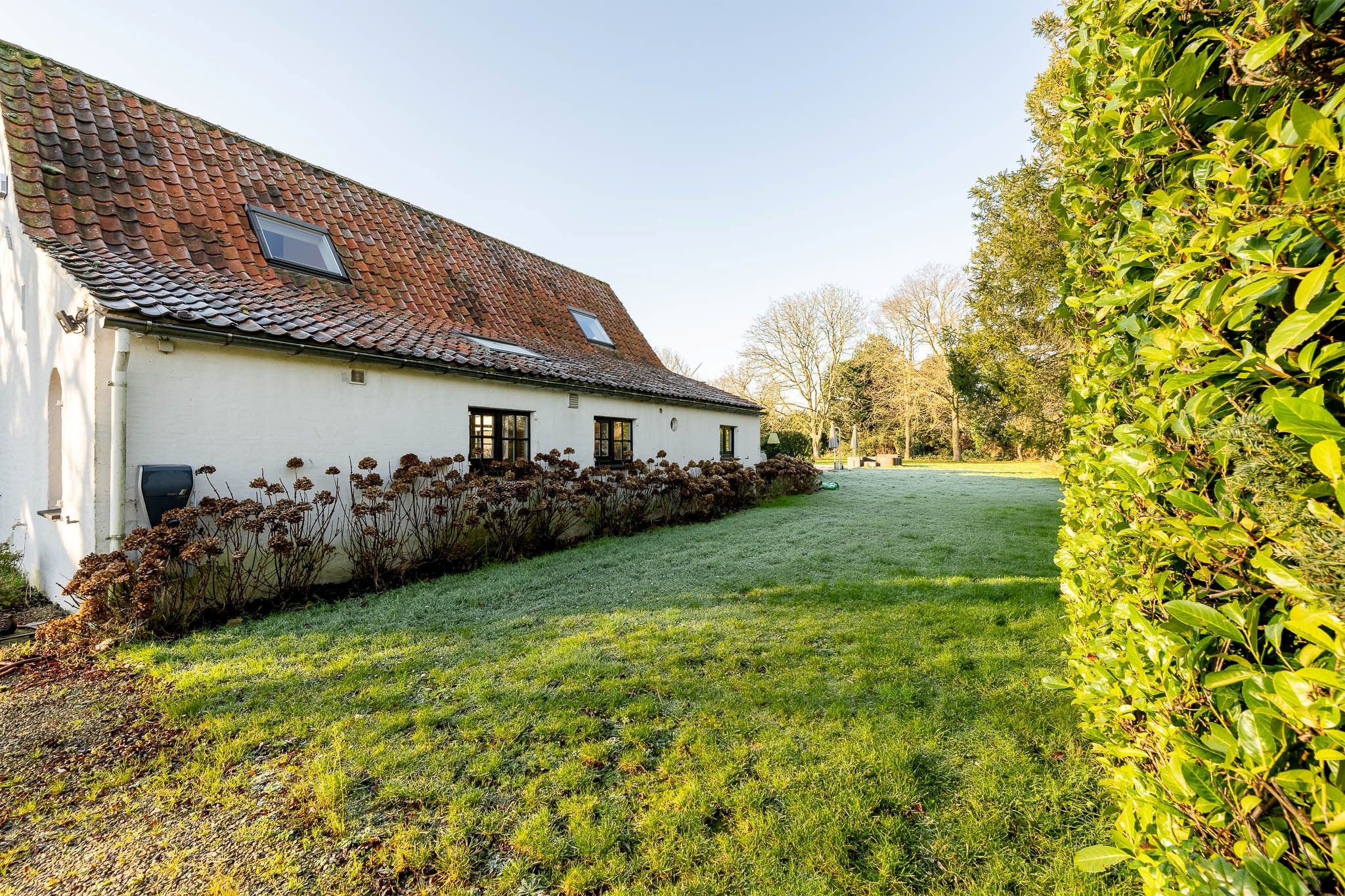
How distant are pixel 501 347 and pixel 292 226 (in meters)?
3.93

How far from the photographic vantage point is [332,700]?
3.49m

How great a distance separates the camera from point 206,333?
5.47 m

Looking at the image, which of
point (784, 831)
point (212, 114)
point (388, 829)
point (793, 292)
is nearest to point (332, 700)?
point (388, 829)

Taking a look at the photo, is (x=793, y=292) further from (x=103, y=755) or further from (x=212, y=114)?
(x=103, y=755)

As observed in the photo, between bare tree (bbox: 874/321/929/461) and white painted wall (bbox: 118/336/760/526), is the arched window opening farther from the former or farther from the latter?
bare tree (bbox: 874/321/929/461)

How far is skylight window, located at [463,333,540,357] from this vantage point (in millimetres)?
9625

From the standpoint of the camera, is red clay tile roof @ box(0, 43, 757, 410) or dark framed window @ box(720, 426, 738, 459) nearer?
red clay tile roof @ box(0, 43, 757, 410)

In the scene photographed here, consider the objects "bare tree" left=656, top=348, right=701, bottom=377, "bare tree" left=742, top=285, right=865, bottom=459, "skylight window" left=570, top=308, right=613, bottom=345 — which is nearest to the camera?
"skylight window" left=570, top=308, right=613, bottom=345

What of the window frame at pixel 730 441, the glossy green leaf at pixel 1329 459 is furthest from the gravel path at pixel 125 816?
the window frame at pixel 730 441

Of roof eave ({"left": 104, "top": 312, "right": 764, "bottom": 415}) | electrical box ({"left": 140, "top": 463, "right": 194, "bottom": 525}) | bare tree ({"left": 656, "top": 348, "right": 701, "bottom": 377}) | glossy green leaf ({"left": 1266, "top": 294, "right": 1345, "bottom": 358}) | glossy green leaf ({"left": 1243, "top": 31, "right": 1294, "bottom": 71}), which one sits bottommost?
electrical box ({"left": 140, "top": 463, "right": 194, "bottom": 525})

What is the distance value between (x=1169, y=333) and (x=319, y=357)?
7.81 metres

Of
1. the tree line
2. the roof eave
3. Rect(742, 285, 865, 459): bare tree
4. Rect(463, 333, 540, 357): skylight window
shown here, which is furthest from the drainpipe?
Rect(742, 285, 865, 459): bare tree

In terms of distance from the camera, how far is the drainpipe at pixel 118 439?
16.2 ft

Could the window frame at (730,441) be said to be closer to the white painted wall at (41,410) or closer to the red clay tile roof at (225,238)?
the red clay tile roof at (225,238)
